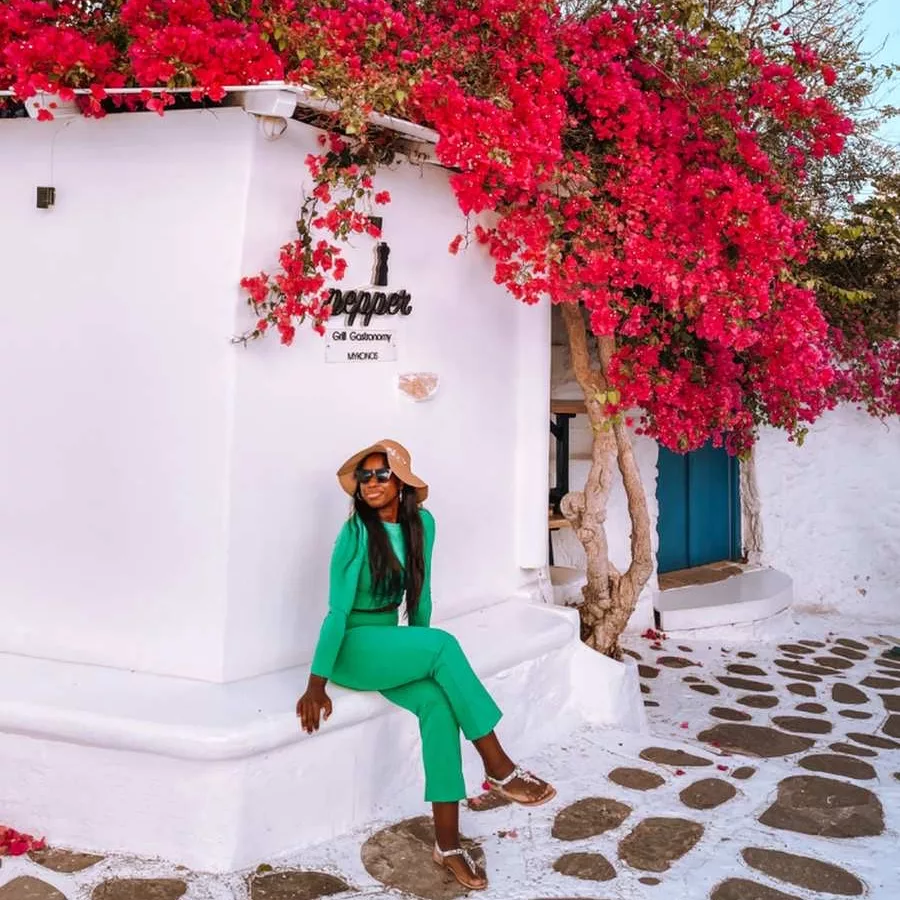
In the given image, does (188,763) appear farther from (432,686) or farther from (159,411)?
(159,411)

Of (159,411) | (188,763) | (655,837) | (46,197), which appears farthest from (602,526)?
(46,197)

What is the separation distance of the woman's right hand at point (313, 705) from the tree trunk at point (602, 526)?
9.54 ft

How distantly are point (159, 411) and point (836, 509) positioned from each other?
24.6 feet

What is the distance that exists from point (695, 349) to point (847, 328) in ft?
11.2

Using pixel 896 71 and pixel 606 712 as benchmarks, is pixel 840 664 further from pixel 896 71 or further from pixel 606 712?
pixel 896 71

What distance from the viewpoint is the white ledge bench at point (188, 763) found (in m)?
3.68

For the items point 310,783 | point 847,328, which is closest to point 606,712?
point 310,783

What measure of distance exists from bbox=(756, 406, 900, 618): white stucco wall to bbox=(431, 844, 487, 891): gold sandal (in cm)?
675

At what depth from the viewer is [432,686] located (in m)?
3.79

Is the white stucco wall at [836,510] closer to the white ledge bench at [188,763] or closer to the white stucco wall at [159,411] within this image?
the white stucco wall at [159,411]

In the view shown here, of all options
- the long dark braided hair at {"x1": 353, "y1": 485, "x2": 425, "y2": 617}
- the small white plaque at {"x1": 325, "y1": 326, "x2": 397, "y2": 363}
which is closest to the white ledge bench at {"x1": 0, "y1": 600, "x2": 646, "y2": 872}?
the long dark braided hair at {"x1": 353, "y1": 485, "x2": 425, "y2": 617}

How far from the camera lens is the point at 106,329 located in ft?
13.8

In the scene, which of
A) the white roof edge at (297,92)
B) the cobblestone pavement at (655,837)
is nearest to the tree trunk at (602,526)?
the cobblestone pavement at (655,837)

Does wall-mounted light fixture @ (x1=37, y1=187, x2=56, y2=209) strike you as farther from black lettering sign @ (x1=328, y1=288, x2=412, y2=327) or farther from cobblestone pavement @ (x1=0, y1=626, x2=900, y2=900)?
cobblestone pavement @ (x1=0, y1=626, x2=900, y2=900)
